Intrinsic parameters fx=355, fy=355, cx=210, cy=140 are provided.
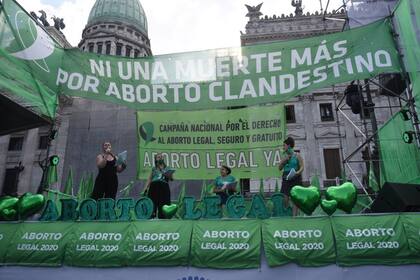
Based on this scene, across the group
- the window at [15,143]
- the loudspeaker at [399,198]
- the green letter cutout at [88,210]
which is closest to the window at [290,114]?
the loudspeaker at [399,198]

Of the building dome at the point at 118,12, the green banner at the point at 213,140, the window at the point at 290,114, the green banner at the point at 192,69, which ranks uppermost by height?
the building dome at the point at 118,12

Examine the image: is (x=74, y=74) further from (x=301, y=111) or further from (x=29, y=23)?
(x=301, y=111)

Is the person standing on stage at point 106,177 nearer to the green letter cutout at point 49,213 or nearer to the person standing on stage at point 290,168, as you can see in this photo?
the green letter cutout at point 49,213

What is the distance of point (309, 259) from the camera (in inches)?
224

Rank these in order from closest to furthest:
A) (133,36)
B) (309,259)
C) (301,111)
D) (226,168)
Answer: (309,259) < (226,168) < (301,111) < (133,36)

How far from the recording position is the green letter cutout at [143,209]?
22.9ft

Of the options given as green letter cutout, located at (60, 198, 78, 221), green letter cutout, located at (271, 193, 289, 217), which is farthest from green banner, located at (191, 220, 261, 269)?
green letter cutout, located at (60, 198, 78, 221)

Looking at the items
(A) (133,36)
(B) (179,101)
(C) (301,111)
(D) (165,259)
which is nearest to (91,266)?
(D) (165,259)

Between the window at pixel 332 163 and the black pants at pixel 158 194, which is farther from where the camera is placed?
the window at pixel 332 163

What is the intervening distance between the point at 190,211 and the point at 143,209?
0.97 metres

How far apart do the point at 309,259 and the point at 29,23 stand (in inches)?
335

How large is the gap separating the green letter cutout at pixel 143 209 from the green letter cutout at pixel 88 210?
82 centimetres

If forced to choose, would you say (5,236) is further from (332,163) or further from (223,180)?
(332,163)

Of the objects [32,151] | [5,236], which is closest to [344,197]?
[5,236]
